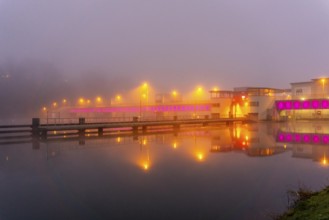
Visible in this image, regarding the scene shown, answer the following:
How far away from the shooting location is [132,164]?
1520 cm

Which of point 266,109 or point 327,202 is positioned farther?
point 266,109

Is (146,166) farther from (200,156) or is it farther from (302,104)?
(302,104)

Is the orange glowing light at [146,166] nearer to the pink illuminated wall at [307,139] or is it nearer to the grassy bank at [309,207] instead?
the grassy bank at [309,207]

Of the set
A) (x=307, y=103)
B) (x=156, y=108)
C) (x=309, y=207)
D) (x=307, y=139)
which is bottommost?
(x=307, y=139)

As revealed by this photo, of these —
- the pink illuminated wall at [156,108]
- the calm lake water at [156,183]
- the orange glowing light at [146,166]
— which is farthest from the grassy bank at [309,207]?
the pink illuminated wall at [156,108]

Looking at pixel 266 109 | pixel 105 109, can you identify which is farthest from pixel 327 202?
pixel 105 109

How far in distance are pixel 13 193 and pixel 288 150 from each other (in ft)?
54.2

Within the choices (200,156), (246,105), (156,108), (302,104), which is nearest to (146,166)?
(200,156)

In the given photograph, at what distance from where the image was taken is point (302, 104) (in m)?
58.2

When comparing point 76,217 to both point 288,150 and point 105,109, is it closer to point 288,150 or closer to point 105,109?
point 288,150

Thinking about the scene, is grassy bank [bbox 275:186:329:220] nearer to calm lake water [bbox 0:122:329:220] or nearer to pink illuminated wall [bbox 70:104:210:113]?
calm lake water [bbox 0:122:329:220]

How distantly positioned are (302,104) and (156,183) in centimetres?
5494

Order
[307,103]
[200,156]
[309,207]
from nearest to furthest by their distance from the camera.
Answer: [309,207] → [200,156] → [307,103]

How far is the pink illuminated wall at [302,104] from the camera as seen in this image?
55.0 m
